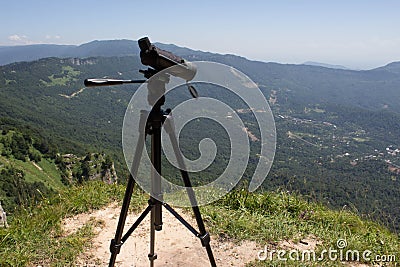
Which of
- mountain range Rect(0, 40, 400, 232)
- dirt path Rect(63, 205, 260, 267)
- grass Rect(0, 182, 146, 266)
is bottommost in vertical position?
mountain range Rect(0, 40, 400, 232)

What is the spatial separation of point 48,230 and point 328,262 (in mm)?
2841

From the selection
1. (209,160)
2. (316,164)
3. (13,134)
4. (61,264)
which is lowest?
(316,164)

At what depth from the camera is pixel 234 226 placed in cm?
362

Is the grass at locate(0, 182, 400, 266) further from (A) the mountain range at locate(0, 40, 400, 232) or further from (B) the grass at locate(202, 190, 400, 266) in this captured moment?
(A) the mountain range at locate(0, 40, 400, 232)

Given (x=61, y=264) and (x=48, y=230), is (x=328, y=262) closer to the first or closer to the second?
(x=61, y=264)

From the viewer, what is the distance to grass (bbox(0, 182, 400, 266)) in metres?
3.02

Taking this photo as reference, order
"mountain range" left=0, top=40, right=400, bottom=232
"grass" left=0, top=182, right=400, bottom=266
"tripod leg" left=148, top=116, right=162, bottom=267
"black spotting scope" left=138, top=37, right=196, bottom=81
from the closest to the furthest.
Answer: "black spotting scope" left=138, top=37, right=196, bottom=81, "tripod leg" left=148, top=116, right=162, bottom=267, "grass" left=0, top=182, right=400, bottom=266, "mountain range" left=0, top=40, right=400, bottom=232

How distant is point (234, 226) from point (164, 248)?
2.75 feet

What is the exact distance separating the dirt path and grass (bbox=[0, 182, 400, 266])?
108mm

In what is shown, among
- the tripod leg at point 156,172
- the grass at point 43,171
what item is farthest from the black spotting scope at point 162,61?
the grass at point 43,171

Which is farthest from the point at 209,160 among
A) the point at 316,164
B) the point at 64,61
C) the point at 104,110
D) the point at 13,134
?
the point at 64,61

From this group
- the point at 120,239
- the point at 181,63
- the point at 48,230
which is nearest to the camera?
the point at 181,63

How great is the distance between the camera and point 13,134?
150ft

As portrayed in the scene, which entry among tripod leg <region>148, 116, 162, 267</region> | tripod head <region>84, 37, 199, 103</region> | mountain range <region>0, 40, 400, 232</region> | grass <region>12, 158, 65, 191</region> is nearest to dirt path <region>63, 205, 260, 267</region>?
tripod leg <region>148, 116, 162, 267</region>
